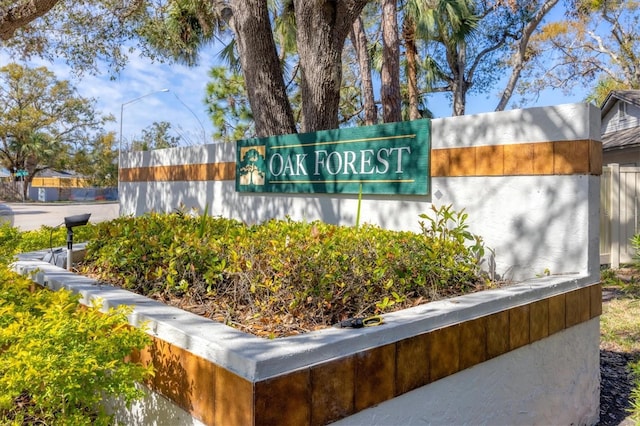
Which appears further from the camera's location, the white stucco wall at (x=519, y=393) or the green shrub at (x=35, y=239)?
the green shrub at (x=35, y=239)

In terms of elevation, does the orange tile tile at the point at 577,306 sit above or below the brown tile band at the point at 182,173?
below

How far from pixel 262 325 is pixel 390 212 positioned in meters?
2.38

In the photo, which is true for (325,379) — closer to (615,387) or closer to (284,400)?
(284,400)

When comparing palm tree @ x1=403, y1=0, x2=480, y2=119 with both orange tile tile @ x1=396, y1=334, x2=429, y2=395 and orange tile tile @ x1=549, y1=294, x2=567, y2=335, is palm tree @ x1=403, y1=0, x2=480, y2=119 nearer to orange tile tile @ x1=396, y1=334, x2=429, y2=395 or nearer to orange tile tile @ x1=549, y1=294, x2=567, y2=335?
orange tile tile @ x1=549, y1=294, x2=567, y2=335

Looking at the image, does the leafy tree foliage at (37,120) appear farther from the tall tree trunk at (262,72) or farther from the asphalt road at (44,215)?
the tall tree trunk at (262,72)

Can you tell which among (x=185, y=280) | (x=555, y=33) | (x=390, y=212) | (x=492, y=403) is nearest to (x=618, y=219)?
(x=390, y=212)

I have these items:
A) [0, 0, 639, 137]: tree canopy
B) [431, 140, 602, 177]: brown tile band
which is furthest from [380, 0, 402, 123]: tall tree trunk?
[431, 140, 602, 177]: brown tile band

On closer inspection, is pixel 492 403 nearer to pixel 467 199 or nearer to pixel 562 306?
pixel 562 306

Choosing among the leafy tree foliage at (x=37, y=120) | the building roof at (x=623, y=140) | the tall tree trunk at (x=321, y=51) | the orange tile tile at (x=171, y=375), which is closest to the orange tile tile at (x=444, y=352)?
the orange tile tile at (x=171, y=375)

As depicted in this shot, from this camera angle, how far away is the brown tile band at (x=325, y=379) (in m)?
1.77

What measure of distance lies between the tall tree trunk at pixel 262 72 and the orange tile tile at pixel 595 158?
4.06 meters

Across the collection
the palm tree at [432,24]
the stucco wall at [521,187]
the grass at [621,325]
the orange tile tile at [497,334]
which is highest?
the palm tree at [432,24]

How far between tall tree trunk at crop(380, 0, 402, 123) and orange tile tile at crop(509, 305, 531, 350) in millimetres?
7443

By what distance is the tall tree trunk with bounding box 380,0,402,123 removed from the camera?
33.0ft
